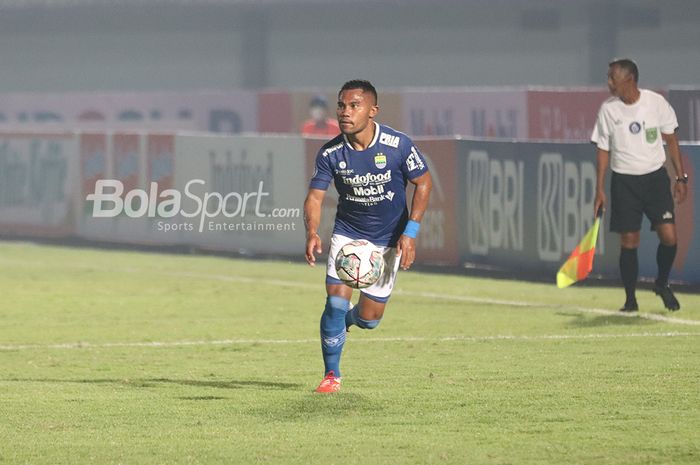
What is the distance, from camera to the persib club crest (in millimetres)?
10609

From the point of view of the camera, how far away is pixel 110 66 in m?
65.0

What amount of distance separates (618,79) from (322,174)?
201 inches

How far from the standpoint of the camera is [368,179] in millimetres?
10664

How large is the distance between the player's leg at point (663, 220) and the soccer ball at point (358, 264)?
5.20m

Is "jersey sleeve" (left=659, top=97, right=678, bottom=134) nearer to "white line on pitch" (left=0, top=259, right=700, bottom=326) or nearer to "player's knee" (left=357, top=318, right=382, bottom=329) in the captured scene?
"white line on pitch" (left=0, top=259, right=700, bottom=326)

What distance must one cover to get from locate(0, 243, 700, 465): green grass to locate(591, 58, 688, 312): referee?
1.91 ft

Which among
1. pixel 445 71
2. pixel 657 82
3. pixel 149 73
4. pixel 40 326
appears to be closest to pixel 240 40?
pixel 149 73

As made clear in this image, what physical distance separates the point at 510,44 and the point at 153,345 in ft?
149

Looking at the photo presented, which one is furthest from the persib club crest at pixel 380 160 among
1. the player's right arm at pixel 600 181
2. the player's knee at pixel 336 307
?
the player's right arm at pixel 600 181

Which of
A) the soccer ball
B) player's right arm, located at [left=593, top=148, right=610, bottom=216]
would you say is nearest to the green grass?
the soccer ball

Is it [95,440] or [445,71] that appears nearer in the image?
[95,440]

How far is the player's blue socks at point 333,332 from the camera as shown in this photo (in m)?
10.7

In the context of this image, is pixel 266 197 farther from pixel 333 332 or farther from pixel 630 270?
pixel 333 332

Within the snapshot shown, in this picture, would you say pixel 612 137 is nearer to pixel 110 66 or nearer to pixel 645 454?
pixel 645 454
